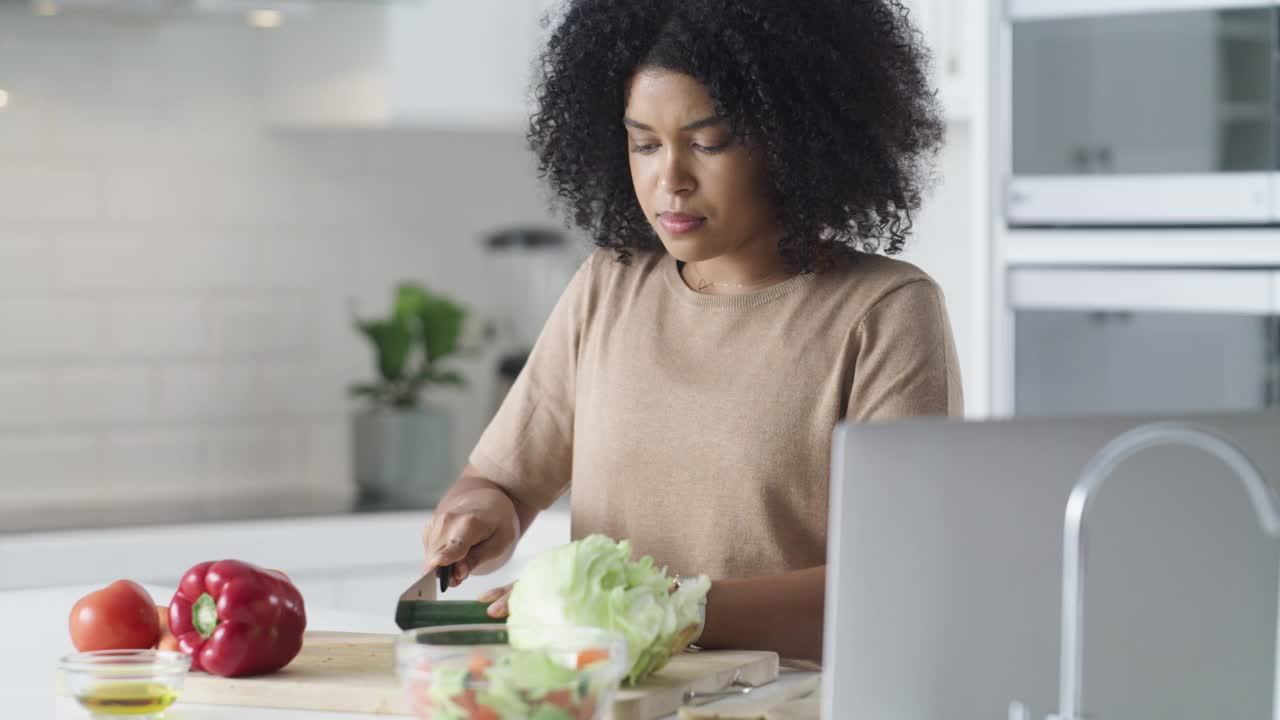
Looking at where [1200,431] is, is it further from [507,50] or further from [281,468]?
[281,468]

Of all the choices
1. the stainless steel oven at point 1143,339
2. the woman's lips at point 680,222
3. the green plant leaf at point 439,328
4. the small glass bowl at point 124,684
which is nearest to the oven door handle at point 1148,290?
the stainless steel oven at point 1143,339

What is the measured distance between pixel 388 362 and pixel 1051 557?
2592mm

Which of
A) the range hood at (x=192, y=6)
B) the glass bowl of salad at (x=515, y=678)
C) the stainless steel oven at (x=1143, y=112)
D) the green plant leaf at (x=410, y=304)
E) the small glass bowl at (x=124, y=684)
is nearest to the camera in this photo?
the glass bowl of salad at (x=515, y=678)

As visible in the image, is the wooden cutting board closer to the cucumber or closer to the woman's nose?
the cucumber

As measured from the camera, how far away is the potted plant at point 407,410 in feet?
11.1

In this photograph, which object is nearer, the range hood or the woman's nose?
the woman's nose

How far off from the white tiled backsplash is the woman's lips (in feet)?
6.32

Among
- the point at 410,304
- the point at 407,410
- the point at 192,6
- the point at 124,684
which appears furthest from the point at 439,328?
the point at 124,684

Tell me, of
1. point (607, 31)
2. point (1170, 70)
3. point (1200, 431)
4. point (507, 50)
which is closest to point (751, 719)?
point (1200, 431)

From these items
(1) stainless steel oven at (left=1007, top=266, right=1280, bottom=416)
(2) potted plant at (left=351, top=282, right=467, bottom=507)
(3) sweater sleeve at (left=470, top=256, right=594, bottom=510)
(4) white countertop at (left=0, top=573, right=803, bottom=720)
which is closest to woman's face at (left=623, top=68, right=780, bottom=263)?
(3) sweater sleeve at (left=470, top=256, right=594, bottom=510)

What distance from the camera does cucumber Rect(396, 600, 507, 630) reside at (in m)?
1.38

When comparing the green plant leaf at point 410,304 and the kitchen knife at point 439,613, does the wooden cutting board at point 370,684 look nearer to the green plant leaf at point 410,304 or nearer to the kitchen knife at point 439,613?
the kitchen knife at point 439,613

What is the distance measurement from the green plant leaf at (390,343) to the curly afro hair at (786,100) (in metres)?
1.66

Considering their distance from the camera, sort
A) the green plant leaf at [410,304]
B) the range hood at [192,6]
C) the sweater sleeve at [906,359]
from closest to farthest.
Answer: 1. the sweater sleeve at [906,359]
2. the range hood at [192,6]
3. the green plant leaf at [410,304]
